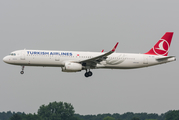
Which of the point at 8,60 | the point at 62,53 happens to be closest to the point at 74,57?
the point at 62,53

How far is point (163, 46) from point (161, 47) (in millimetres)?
451

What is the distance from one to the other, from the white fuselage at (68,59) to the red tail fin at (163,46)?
290cm

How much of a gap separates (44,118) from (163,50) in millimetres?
53296

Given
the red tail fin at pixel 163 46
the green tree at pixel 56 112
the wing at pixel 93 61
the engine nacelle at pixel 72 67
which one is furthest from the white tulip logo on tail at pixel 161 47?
the green tree at pixel 56 112

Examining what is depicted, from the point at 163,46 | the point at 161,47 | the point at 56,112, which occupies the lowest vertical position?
the point at 56,112

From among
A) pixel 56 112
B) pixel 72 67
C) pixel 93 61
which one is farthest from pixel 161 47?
pixel 56 112

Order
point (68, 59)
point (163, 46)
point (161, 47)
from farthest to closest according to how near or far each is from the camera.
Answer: point (163, 46) < point (161, 47) < point (68, 59)

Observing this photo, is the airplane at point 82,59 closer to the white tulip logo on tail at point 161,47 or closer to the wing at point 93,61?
the wing at point 93,61

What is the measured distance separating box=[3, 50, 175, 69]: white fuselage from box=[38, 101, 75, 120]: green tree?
50.2 metres

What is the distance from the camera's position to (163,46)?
6512cm

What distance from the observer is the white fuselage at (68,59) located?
56188 mm

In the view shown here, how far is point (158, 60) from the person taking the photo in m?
62.0

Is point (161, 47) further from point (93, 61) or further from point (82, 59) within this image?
point (82, 59)

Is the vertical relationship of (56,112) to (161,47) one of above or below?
below
